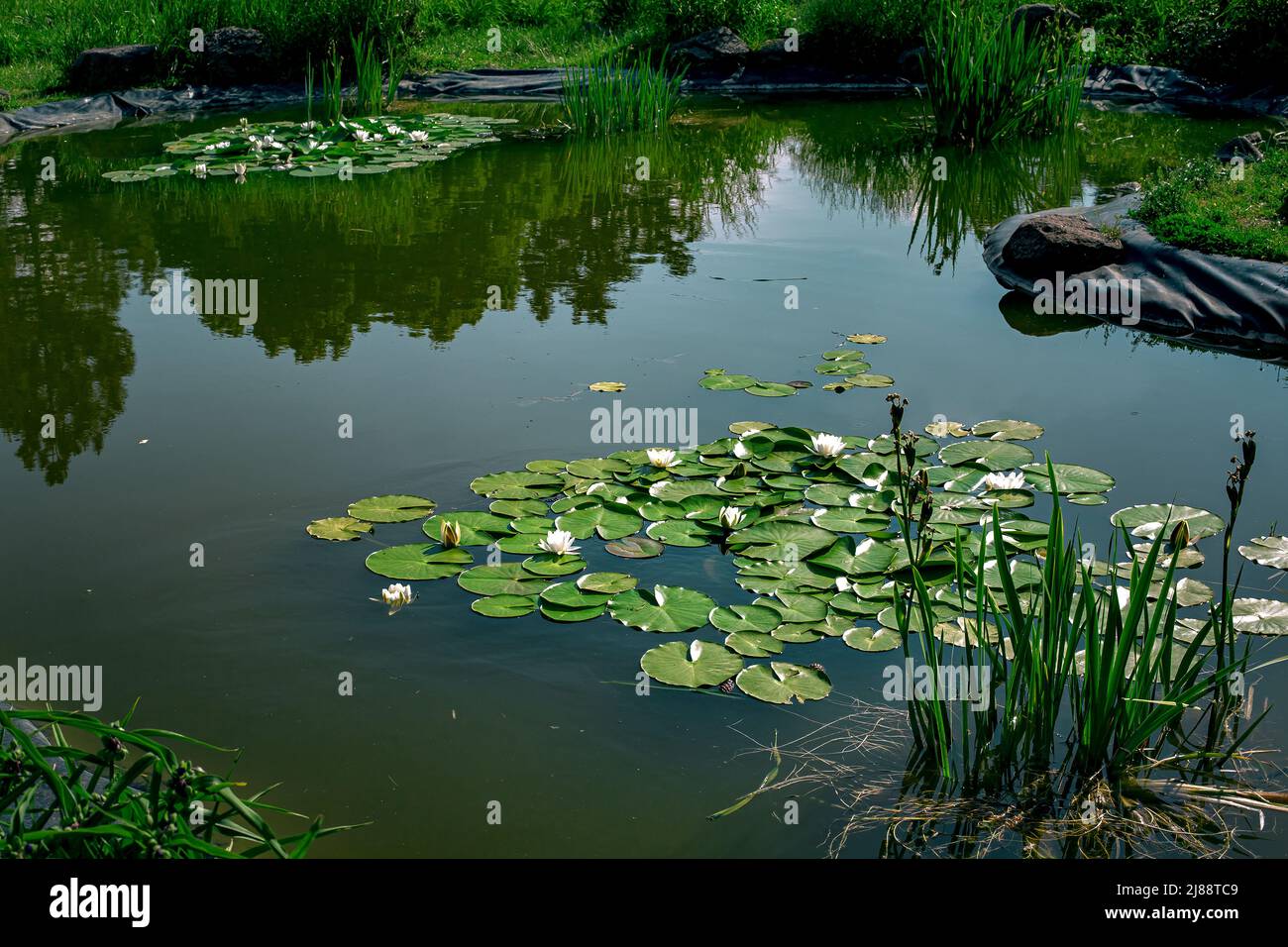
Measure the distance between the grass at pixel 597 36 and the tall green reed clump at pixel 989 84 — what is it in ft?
12.6

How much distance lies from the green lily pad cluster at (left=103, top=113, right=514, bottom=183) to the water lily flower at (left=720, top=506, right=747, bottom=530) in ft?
21.9

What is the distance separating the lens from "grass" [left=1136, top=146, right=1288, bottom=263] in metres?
5.47

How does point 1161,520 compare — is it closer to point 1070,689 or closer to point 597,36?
point 1070,689

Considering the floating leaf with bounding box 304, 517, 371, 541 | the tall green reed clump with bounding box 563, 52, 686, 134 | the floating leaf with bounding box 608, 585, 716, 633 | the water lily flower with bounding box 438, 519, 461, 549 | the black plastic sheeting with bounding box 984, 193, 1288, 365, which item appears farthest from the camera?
the tall green reed clump with bounding box 563, 52, 686, 134

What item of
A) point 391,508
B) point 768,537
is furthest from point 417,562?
point 768,537

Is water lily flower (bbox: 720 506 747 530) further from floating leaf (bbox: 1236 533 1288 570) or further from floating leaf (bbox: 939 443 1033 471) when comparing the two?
floating leaf (bbox: 1236 533 1288 570)

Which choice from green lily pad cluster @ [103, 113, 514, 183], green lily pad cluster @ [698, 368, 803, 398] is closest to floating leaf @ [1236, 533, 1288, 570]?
green lily pad cluster @ [698, 368, 803, 398]

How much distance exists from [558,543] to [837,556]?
2.62ft

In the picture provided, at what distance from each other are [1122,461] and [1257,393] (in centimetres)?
112

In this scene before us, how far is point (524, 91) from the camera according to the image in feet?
45.8

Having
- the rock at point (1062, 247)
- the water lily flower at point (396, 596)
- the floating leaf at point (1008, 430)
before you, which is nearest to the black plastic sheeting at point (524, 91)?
the rock at point (1062, 247)

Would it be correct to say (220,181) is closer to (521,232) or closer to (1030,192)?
(521,232)

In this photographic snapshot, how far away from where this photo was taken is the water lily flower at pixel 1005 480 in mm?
3525

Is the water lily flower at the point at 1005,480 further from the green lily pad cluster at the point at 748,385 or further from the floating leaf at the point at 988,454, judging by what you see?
the green lily pad cluster at the point at 748,385
